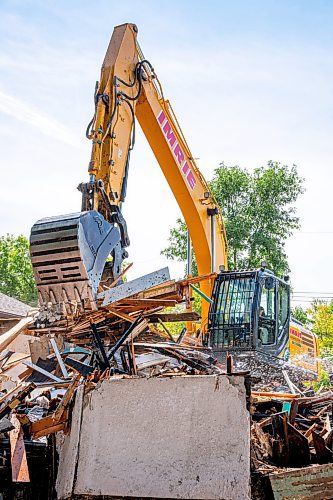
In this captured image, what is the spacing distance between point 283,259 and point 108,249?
23618 millimetres

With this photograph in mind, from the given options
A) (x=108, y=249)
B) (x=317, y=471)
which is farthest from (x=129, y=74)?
(x=317, y=471)

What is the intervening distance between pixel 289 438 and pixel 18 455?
85.2 inches

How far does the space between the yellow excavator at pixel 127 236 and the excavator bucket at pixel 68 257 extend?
0.01m

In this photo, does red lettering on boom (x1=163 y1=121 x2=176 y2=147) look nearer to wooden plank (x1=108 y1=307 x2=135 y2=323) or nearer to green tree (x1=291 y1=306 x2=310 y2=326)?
wooden plank (x1=108 y1=307 x2=135 y2=323)

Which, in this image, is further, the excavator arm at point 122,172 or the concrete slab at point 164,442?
the excavator arm at point 122,172

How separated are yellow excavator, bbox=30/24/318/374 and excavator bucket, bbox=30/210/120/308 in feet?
0.03

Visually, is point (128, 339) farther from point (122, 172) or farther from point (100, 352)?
point (122, 172)

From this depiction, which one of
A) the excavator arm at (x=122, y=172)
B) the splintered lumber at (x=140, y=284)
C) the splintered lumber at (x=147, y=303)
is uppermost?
the excavator arm at (x=122, y=172)

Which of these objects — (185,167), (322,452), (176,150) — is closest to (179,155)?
(176,150)

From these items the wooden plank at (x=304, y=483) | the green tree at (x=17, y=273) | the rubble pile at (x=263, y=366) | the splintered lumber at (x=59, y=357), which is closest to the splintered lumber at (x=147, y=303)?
the splintered lumber at (x=59, y=357)

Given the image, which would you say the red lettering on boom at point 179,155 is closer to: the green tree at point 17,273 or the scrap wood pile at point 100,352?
the scrap wood pile at point 100,352

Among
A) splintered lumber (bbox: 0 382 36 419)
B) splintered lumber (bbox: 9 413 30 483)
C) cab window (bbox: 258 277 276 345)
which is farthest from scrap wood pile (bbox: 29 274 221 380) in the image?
cab window (bbox: 258 277 276 345)

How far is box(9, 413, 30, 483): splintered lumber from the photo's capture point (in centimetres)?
448

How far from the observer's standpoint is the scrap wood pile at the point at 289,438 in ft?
15.9
